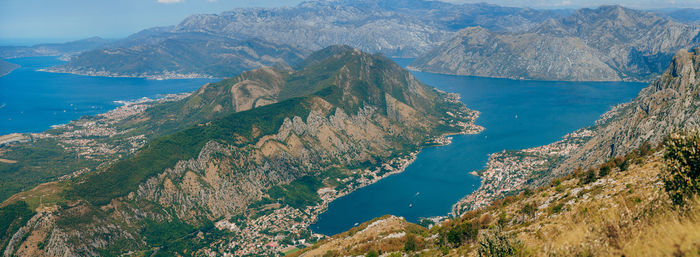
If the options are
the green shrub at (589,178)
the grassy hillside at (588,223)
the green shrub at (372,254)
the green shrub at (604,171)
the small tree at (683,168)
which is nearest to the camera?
the grassy hillside at (588,223)

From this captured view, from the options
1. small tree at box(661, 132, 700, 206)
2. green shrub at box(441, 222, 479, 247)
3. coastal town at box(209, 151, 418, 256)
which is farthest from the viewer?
coastal town at box(209, 151, 418, 256)

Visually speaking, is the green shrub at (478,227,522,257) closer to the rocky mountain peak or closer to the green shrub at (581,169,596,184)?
the green shrub at (581,169,596,184)

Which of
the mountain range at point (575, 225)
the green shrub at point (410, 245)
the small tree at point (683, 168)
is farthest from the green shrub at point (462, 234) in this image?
the small tree at point (683, 168)

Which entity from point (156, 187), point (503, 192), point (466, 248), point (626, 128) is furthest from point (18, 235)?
point (626, 128)

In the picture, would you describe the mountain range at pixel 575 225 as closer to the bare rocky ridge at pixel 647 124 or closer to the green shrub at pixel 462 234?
the green shrub at pixel 462 234

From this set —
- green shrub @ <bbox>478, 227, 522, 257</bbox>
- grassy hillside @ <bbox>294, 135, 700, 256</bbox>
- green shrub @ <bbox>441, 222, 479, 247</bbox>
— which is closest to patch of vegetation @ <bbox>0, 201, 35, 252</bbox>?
grassy hillside @ <bbox>294, 135, 700, 256</bbox>

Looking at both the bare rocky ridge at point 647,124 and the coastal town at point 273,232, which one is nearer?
the bare rocky ridge at point 647,124

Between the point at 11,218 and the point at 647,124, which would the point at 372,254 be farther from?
the point at 11,218

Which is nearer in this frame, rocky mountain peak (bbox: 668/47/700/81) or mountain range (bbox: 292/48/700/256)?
mountain range (bbox: 292/48/700/256)

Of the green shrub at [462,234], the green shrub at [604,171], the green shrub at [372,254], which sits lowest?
the green shrub at [372,254]

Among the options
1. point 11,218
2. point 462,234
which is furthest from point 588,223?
point 11,218

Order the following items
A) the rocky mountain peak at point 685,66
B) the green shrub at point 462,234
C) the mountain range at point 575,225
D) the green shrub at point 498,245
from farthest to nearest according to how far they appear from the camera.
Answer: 1. the rocky mountain peak at point 685,66
2. the green shrub at point 462,234
3. the green shrub at point 498,245
4. the mountain range at point 575,225
